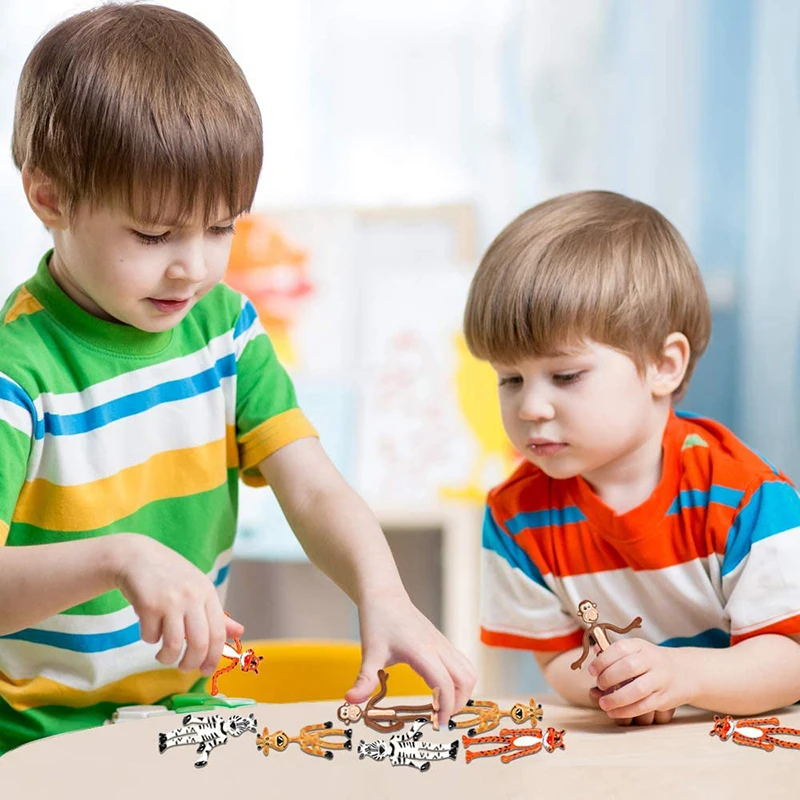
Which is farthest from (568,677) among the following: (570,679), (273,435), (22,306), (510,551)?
(22,306)

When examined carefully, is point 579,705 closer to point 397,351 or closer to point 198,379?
point 198,379

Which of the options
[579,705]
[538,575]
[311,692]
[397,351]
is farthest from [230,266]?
[579,705]

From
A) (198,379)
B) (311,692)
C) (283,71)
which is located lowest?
(311,692)

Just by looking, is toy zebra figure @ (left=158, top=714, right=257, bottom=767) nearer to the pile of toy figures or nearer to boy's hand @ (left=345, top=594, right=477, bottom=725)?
the pile of toy figures

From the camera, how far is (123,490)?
0.98m

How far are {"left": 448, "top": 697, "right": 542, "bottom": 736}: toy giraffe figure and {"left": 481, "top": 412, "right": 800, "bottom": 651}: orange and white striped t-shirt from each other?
17cm

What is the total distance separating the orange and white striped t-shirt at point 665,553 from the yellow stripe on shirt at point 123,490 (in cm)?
27

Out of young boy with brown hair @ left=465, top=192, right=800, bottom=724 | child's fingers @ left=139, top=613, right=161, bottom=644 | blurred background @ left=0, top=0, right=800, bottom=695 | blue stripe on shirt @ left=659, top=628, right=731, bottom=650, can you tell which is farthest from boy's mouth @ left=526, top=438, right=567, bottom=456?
blurred background @ left=0, top=0, right=800, bottom=695

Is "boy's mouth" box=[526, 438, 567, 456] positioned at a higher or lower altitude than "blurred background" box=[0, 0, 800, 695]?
lower

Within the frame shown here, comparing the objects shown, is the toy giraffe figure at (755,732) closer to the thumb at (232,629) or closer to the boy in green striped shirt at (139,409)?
the boy in green striped shirt at (139,409)

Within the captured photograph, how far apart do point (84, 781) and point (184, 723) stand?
0.11m

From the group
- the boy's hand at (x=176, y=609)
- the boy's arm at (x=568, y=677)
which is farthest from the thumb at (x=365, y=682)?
the boy's arm at (x=568, y=677)

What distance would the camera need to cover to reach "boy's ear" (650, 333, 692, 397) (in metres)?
1.04

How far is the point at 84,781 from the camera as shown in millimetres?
724
